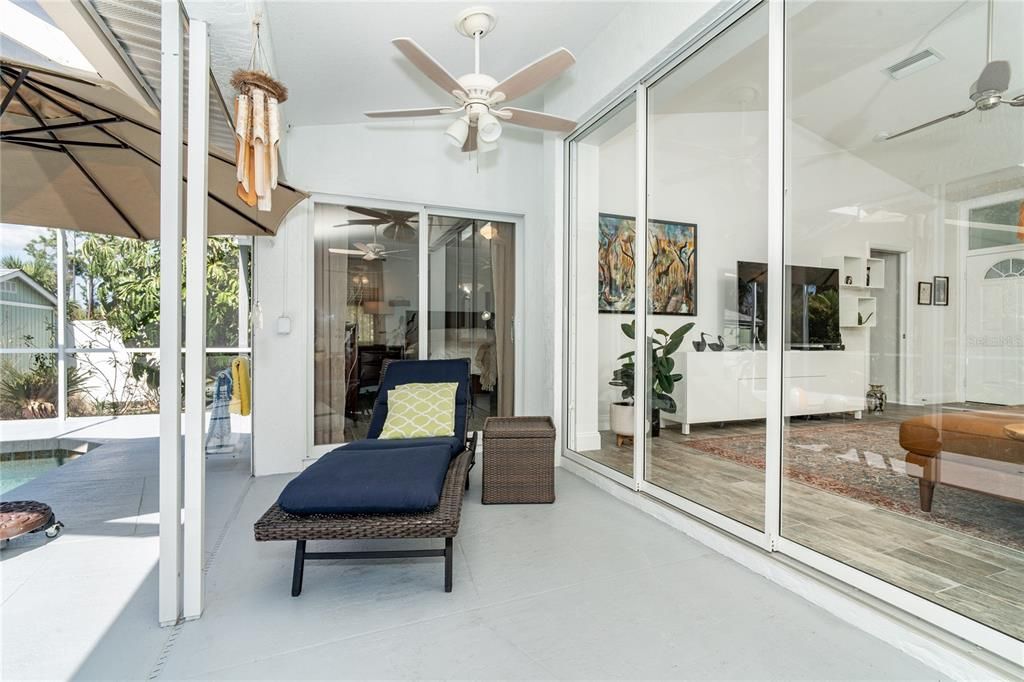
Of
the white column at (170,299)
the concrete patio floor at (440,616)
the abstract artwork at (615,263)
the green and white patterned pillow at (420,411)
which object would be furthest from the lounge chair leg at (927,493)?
the white column at (170,299)

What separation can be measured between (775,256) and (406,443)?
2488 mm

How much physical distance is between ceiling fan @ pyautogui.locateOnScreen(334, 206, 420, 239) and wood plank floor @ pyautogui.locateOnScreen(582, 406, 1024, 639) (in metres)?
3.19

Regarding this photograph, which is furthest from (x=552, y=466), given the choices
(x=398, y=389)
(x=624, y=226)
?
(x=624, y=226)

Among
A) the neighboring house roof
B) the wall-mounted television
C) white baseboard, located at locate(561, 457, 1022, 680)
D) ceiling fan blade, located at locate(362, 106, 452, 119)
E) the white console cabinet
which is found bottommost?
white baseboard, located at locate(561, 457, 1022, 680)

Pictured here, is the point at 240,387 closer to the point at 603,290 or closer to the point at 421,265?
the point at 421,265

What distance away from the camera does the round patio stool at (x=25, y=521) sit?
2.57 m

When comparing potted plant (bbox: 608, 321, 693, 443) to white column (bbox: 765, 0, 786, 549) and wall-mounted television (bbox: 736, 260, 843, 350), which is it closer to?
wall-mounted television (bbox: 736, 260, 843, 350)

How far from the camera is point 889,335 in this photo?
2615 millimetres

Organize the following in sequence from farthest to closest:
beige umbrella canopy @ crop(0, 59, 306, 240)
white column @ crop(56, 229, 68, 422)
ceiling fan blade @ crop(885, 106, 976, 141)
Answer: white column @ crop(56, 229, 68, 422) → ceiling fan blade @ crop(885, 106, 976, 141) → beige umbrella canopy @ crop(0, 59, 306, 240)

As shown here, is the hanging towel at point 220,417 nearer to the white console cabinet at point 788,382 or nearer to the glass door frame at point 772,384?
the glass door frame at point 772,384

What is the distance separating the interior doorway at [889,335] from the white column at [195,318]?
10.8 feet

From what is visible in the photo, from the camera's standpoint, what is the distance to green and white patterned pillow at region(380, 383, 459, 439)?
3.54 m

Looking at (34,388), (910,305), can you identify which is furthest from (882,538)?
(34,388)

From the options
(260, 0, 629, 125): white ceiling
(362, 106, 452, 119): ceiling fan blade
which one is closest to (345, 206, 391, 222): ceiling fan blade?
(260, 0, 629, 125): white ceiling
